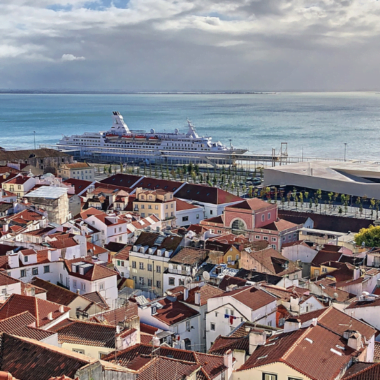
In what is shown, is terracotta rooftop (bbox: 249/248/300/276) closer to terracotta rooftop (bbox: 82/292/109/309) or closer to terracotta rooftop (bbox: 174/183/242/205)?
terracotta rooftop (bbox: 82/292/109/309)

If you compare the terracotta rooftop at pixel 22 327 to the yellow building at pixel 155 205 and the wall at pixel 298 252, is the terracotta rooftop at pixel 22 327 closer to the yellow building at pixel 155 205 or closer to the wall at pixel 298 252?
the wall at pixel 298 252

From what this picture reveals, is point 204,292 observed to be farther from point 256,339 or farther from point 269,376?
point 269,376

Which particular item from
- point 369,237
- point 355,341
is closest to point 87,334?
point 355,341

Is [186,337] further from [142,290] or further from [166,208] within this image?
[166,208]

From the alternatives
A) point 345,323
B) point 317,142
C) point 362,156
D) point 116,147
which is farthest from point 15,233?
point 317,142

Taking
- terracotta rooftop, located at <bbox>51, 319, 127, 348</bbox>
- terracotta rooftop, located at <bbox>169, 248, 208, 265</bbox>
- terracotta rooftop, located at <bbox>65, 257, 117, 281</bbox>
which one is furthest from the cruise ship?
terracotta rooftop, located at <bbox>51, 319, 127, 348</bbox>
